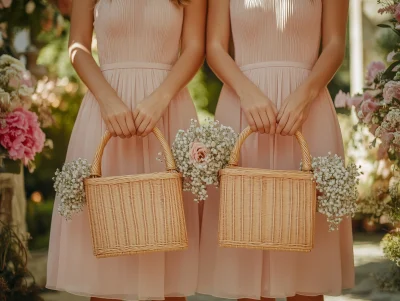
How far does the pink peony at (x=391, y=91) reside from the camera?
10.6 feet

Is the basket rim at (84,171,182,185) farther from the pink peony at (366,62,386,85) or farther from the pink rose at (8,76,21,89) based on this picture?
the pink peony at (366,62,386,85)

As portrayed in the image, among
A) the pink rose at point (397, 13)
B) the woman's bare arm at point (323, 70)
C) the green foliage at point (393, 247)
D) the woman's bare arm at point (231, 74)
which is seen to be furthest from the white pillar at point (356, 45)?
the woman's bare arm at point (231, 74)

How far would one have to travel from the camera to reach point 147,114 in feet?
8.73

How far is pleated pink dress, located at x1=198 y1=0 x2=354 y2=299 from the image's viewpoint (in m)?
2.70

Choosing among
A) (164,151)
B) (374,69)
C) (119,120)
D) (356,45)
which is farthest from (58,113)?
(356,45)

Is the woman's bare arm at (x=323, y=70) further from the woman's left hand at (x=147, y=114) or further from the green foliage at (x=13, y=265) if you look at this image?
the green foliage at (x=13, y=265)

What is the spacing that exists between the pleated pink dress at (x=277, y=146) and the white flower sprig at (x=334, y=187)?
0.22 metres

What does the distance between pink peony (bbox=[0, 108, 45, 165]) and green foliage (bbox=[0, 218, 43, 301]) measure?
0.51 meters

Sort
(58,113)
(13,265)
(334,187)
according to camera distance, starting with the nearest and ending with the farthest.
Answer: (334,187), (13,265), (58,113)

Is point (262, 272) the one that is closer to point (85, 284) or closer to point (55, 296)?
point (85, 284)

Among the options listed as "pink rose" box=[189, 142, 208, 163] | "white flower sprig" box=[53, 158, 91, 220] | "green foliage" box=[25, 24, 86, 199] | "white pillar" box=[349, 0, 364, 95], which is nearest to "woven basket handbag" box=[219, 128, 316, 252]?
"pink rose" box=[189, 142, 208, 163]

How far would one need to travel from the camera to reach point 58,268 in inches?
109

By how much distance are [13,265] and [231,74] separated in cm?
199

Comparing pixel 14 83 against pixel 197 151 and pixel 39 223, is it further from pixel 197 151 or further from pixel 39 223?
pixel 39 223
